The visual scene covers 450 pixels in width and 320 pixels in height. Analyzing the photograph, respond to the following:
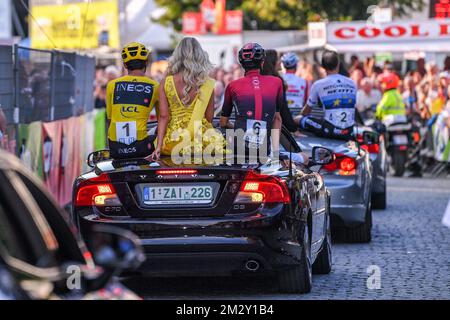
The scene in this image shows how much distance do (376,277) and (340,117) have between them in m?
3.82

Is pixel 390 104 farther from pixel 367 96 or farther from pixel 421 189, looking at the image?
pixel 367 96

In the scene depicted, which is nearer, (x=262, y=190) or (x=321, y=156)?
(x=262, y=190)

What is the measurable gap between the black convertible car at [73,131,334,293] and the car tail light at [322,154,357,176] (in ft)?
11.9

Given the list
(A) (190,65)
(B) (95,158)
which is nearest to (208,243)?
(B) (95,158)

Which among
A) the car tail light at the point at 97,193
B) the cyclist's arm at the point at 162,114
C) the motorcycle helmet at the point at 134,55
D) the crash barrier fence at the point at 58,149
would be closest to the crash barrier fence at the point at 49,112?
the crash barrier fence at the point at 58,149

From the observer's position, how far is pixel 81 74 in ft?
64.1

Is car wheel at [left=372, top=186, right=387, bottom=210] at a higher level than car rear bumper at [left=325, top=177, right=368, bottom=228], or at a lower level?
lower

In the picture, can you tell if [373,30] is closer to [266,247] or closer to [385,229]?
[385,229]

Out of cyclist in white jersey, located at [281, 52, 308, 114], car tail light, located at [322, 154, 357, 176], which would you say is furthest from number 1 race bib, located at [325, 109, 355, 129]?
cyclist in white jersey, located at [281, 52, 308, 114]

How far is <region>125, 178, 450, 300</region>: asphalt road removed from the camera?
32.3ft

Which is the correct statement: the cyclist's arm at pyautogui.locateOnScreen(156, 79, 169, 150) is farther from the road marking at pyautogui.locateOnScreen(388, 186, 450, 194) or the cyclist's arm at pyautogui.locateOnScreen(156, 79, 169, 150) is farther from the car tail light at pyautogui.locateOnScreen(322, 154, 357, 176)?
the road marking at pyautogui.locateOnScreen(388, 186, 450, 194)

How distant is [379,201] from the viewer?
17594 mm
